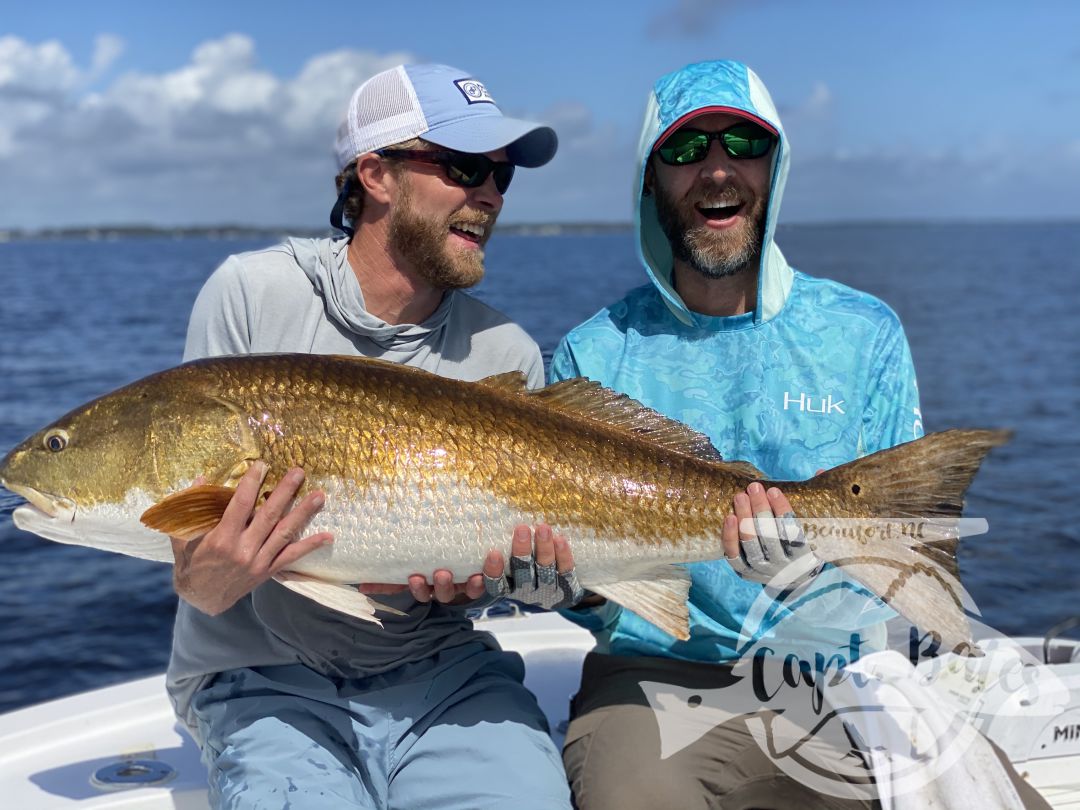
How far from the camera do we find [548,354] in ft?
15.4

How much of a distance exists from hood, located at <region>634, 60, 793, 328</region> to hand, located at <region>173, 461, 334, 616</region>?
1.98 metres

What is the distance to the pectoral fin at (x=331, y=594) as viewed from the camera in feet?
11.0

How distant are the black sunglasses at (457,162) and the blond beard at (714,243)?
0.88 m

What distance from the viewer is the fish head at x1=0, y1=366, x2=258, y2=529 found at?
332 centimetres

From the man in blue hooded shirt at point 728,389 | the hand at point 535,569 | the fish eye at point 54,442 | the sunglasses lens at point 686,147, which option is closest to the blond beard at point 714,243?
the man in blue hooded shirt at point 728,389

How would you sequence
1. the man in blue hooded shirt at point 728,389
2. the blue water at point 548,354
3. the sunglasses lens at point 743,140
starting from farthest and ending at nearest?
the blue water at point 548,354, the sunglasses lens at point 743,140, the man in blue hooded shirt at point 728,389

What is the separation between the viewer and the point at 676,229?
4480 mm

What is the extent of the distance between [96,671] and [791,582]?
8374 millimetres

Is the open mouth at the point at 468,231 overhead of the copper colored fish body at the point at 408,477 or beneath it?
overhead

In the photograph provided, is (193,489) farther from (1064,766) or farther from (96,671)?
(96,671)

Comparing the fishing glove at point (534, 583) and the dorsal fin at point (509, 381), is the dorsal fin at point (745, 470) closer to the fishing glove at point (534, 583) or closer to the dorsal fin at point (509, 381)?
the fishing glove at point (534, 583)

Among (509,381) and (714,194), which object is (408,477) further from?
(714,194)

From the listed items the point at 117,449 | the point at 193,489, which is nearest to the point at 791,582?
the point at 193,489
